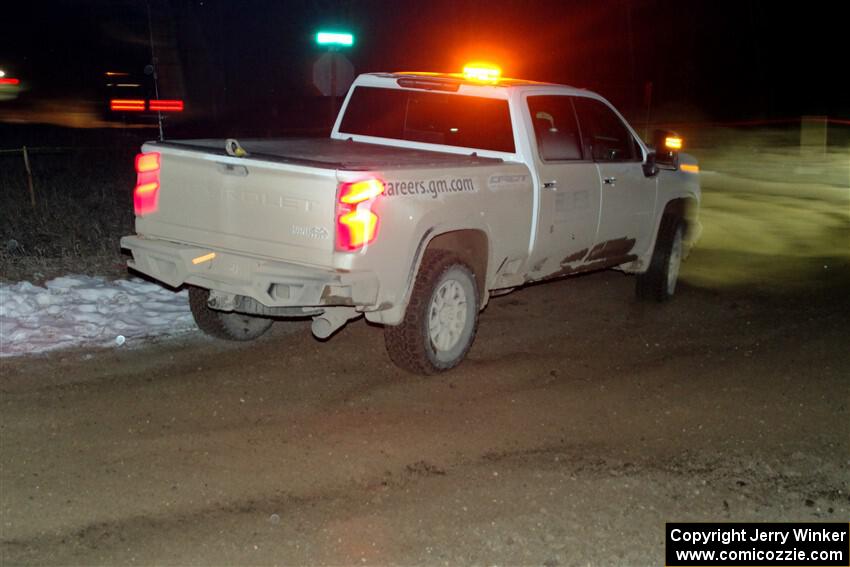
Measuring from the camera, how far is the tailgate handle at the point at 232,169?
235 inches

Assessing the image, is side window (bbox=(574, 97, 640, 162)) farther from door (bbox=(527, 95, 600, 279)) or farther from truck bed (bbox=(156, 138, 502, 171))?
truck bed (bbox=(156, 138, 502, 171))

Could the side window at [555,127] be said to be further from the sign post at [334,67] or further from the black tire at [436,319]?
the sign post at [334,67]

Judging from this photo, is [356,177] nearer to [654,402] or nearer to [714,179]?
[654,402]

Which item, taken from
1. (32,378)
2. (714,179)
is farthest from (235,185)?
(714,179)

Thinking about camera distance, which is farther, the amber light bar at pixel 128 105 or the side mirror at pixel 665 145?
the amber light bar at pixel 128 105

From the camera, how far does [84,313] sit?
7918 millimetres

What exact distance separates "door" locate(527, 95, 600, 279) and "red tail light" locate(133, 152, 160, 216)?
2672mm

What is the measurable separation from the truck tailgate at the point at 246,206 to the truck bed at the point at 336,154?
0.08 meters

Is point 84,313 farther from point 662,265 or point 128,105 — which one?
point 128,105

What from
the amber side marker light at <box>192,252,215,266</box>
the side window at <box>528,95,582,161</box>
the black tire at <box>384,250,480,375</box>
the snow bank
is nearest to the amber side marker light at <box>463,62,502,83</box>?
the side window at <box>528,95,582,161</box>

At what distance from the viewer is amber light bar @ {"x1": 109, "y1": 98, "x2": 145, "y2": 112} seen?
2383 cm

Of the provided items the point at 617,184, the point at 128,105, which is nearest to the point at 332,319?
the point at 617,184

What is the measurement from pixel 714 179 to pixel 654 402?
14.2 meters

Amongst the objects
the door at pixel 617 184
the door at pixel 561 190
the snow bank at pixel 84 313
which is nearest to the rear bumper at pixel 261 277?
the snow bank at pixel 84 313
